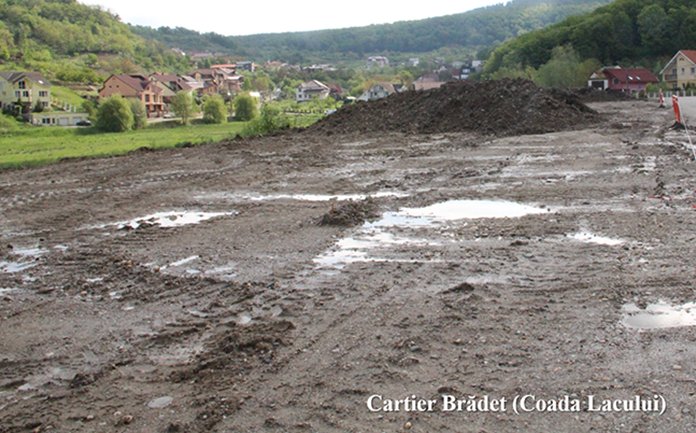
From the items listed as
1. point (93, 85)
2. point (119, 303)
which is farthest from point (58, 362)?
point (93, 85)

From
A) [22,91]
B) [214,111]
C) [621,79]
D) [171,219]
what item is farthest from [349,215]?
[621,79]

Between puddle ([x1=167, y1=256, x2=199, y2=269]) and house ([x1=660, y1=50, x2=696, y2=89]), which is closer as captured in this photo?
puddle ([x1=167, y1=256, x2=199, y2=269])

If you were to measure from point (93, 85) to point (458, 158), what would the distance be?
86.3 m

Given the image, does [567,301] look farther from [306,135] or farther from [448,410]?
[306,135]

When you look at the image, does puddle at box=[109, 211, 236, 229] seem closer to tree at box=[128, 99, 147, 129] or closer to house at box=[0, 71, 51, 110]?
tree at box=[128, 99, 147, 129]

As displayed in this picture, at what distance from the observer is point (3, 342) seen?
6055mm

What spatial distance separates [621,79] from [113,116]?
54.9 meters

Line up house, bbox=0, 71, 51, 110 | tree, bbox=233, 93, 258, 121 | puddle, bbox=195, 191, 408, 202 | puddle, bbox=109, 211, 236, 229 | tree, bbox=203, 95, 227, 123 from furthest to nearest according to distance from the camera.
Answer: house, bbox=0, 71, 51, 110
tree, bbox=233, 93, 258, 121
tree, bbox=203, 95, 227, 123
puddle, bbox=195, 191, 408, 202
puddle, bbox=109, 211, 236, 229

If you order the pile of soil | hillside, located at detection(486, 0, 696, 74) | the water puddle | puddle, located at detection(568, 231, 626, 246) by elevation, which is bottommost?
the water puddle

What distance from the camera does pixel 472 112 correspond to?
2931 cm

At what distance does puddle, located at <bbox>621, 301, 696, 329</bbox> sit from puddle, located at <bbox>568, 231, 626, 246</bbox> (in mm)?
2468

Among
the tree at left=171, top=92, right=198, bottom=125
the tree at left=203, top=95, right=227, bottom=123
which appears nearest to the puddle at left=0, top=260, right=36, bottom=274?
the tree at left=203, top=95, right=227, bottom=123

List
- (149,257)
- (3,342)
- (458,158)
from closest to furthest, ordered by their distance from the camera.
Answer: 1. (3,342)
2. (149,257)
3. (458,158)

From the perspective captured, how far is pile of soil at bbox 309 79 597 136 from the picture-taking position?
27.3m
